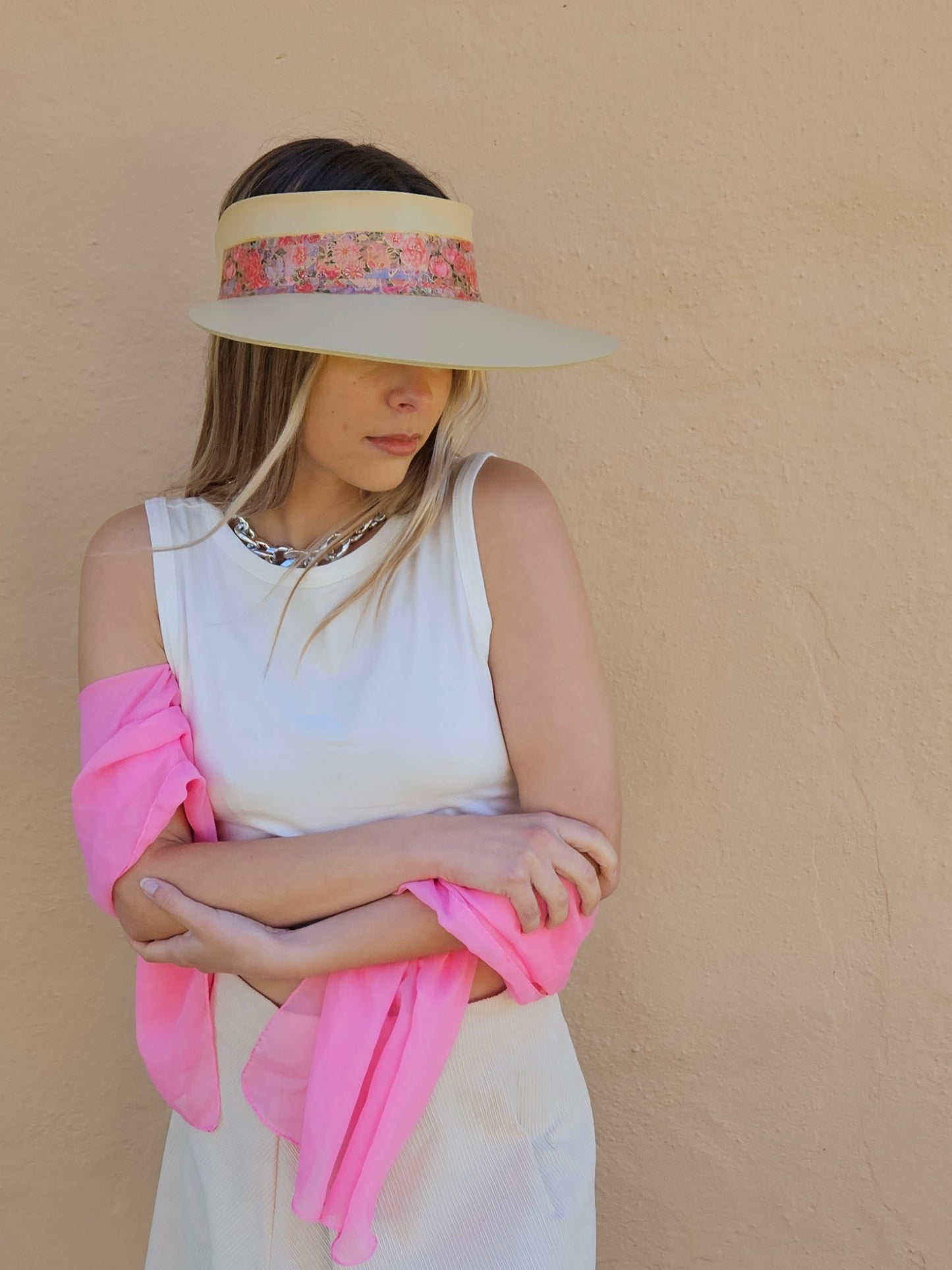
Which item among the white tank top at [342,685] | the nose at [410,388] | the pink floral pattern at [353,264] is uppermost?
the pink floral pattern at [353,264]

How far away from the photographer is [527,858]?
1441 mm

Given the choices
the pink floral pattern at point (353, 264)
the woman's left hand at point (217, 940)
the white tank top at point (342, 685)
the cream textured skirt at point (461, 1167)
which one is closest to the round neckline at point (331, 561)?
the white tank top at point (342, 685)

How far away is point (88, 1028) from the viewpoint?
2.25 metres

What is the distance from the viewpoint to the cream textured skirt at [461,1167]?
4.99 ft

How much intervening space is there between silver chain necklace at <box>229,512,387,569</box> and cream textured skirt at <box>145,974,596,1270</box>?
0.56 metres

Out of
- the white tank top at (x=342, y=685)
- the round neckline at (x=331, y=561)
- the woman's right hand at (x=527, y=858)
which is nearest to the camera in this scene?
the woman's right hand at (x=527, y=858)

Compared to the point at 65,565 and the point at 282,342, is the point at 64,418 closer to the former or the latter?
the point at 65,565

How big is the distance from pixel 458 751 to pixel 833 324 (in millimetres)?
974

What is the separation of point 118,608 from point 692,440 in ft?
3.15

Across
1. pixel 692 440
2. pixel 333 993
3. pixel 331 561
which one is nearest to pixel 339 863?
pixel 333 993

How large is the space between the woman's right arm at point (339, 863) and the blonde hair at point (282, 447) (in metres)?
0.25

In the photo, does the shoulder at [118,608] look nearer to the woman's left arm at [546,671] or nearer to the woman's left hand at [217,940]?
the woman's left hand at [217,940]

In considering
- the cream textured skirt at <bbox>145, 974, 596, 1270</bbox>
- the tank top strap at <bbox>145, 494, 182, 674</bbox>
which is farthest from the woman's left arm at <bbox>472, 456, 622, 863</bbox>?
the tank top strap at <bbox>145, 494, 182, 674</bbox>

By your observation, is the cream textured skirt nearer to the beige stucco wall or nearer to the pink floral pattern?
the beige stucco wall
